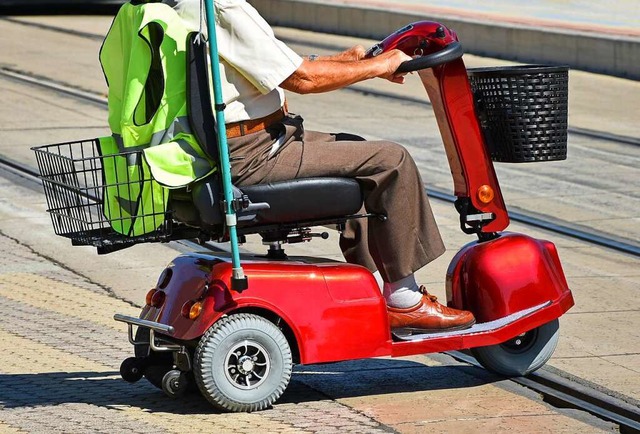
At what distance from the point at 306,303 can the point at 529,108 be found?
114 cm

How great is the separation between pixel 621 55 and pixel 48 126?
7723 mm

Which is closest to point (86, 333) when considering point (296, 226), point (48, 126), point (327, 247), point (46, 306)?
point (46, 306)

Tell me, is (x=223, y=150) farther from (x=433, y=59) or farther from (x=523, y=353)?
(x=523, y=353)

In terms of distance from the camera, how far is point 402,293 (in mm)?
5359

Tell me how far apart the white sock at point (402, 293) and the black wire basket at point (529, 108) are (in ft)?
2.07

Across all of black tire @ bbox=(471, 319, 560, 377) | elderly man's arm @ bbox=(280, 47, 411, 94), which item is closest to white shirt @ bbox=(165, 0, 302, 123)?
elderly man's arm @ bbox=(280, 47, 411, 94)

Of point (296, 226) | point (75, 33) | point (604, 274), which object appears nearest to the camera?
point (296, 226)

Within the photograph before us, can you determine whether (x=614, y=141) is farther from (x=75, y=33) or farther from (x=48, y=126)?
(x=75, y=33)

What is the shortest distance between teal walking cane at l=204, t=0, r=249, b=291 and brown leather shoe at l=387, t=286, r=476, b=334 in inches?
28.3

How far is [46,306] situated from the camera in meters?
7.06

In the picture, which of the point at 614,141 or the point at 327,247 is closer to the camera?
the point at 327,247

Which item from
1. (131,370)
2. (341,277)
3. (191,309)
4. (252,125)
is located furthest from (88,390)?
(252,125)

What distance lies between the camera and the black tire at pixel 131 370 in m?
5.35

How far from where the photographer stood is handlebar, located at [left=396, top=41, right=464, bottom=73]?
16.6ft
